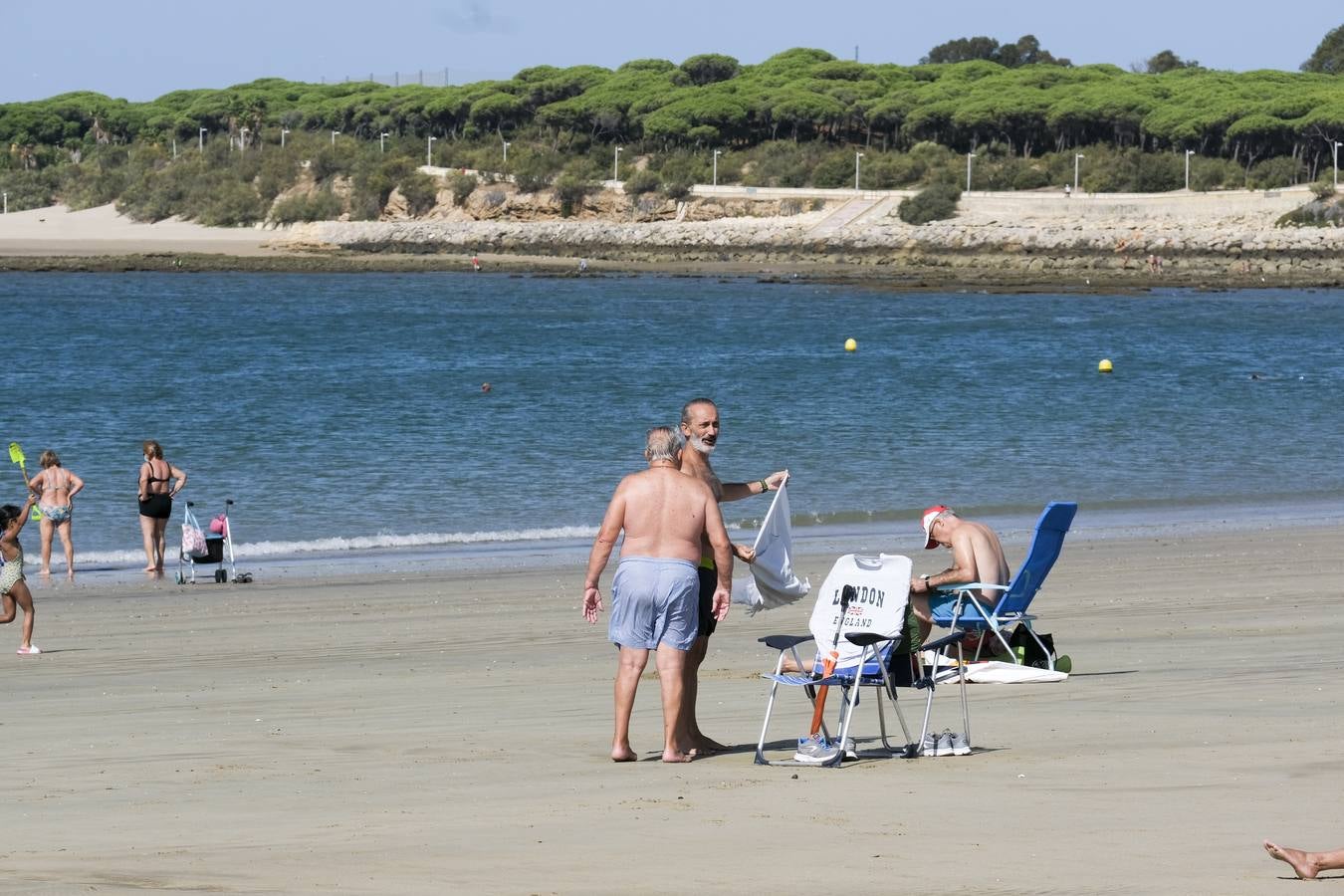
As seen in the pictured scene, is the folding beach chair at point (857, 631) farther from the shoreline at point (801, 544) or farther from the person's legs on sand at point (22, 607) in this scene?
the shoreline at point (801, 544)

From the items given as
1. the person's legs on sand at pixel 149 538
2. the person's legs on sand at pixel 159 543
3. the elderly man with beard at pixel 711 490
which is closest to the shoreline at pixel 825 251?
the person's legs on sand at pixel 159 543

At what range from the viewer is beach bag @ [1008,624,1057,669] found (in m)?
8.38

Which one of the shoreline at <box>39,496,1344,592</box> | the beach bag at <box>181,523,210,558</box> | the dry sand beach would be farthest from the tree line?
the dry sand beach

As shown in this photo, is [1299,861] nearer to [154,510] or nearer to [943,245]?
[154,510]

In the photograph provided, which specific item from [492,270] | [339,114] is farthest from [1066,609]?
[339,114]

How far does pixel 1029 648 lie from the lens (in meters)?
8.43

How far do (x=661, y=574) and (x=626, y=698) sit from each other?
1.64 feet

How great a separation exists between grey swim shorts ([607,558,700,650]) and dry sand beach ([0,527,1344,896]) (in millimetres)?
483

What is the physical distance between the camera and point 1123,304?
61625 mm

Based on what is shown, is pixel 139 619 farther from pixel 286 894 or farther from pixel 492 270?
pixel 492 270

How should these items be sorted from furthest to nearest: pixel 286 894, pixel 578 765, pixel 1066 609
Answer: pixel 1066 609, pixel 578 765, pixel 286 894

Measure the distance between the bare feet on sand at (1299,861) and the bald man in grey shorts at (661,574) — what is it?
2.39 metres

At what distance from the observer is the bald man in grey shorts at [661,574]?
6379 mm

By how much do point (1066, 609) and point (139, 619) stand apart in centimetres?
596
